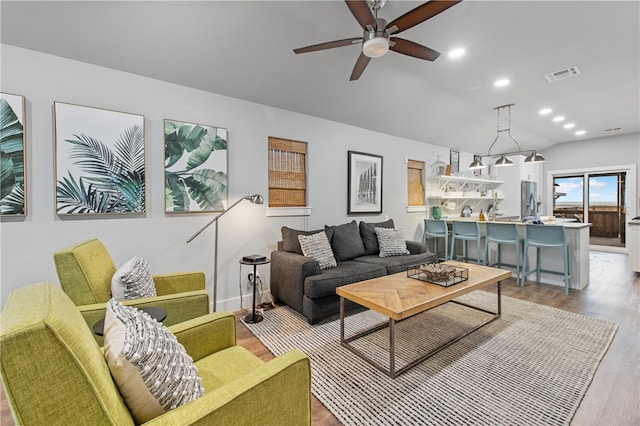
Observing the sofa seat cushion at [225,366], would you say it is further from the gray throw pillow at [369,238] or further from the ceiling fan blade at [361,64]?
the gray throw pillow at [369,238]

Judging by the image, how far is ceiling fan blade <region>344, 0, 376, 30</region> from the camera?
1.72 meters

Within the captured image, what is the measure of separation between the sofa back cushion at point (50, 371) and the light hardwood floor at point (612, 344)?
1.31 meters

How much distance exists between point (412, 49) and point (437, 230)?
13.3 ft

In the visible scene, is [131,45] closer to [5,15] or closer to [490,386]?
[5,15]

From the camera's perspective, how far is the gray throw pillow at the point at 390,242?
406 cm

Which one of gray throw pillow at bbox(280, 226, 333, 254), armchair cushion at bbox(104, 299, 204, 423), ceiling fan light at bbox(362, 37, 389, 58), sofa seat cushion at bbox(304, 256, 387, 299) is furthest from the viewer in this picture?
gray throw pillow at bbox(280, 226, 333, 254)

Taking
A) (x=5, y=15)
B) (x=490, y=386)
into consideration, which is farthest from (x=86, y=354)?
(x=5, y=15)

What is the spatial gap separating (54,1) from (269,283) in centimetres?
319

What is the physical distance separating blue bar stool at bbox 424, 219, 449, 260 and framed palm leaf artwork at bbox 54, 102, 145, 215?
16.0 feet

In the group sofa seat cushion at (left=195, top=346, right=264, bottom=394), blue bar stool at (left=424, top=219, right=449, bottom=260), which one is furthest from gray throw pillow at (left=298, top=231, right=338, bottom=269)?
blue bar stool at (left=424, top=219, right=449, bottom=260)

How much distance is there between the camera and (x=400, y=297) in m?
2.28

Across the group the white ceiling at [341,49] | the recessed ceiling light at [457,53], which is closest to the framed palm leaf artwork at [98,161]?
the white ceiling at [341,49]

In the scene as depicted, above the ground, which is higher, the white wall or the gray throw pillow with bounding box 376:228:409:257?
the white wall

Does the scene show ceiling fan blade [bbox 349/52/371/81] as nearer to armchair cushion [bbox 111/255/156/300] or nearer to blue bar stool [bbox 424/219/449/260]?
armchair cushion [bbox 111/255/156/300]
